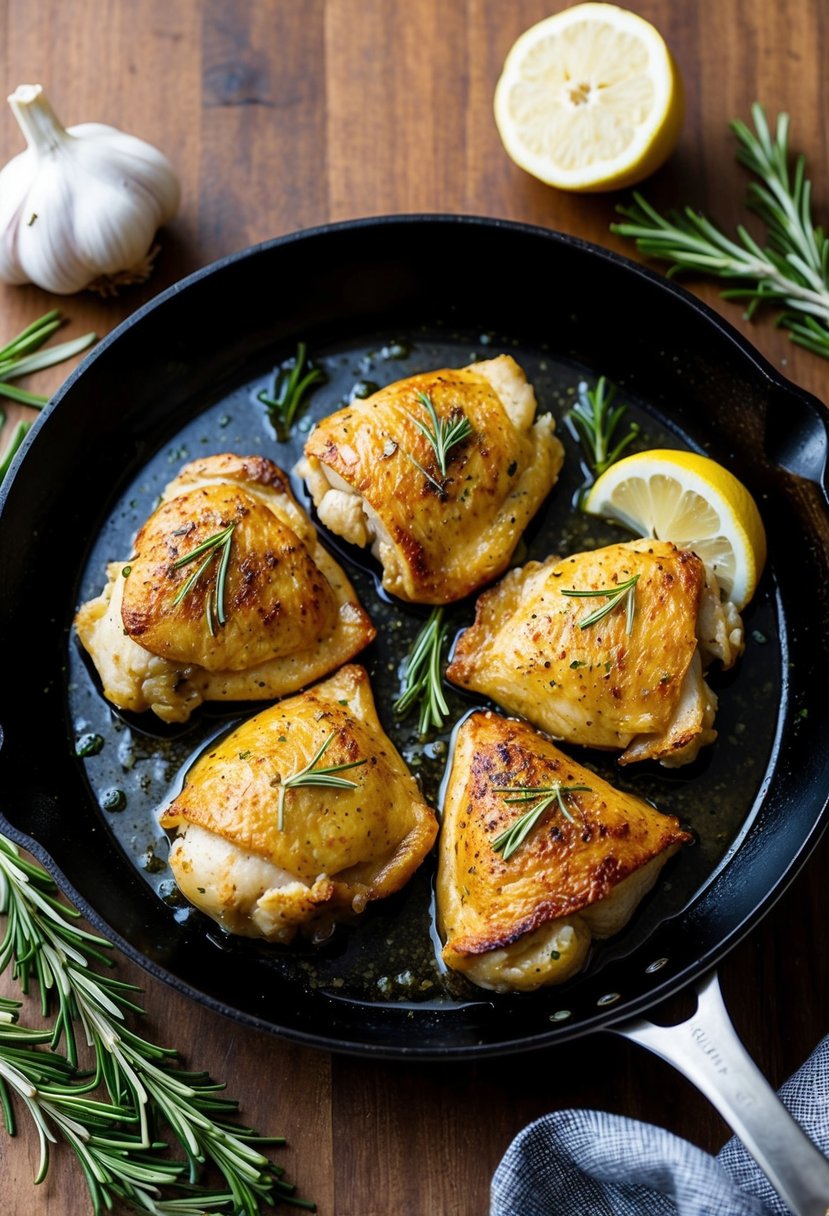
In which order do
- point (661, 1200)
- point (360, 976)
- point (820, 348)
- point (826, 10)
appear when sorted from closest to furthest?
point (661, 1200) < point (360, 976) < point (820, 348) < point (826, 10)

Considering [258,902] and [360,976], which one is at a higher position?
[258,902]

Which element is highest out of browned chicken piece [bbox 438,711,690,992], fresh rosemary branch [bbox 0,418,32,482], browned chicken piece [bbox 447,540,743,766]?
fresh rosemary branch [bbox 0,418,32,482]

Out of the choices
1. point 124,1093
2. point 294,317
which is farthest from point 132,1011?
point 294,317

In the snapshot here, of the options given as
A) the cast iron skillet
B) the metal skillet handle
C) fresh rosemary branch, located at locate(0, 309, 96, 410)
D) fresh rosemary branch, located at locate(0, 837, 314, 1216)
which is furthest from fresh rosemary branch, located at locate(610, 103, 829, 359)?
fresh rosemary branch, located at locate(0, 837, 314, 1216)

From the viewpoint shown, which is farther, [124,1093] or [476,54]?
[476,54]

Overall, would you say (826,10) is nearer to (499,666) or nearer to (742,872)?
(499,666)

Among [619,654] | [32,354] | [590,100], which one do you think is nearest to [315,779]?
[619,654]

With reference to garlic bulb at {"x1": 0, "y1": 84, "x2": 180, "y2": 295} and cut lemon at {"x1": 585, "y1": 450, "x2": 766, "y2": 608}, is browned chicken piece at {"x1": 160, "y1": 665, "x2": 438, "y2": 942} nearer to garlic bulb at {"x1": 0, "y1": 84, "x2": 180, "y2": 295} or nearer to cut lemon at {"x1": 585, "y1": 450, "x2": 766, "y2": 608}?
cut lemon at {"x1": 585, "y1": 450, "x2": 766, "y2": 608}

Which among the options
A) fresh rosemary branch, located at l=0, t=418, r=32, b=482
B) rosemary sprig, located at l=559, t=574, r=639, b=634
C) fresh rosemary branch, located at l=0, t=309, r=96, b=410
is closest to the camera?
rosemary sprig, located at l=559, t=574, r=639, b=634
